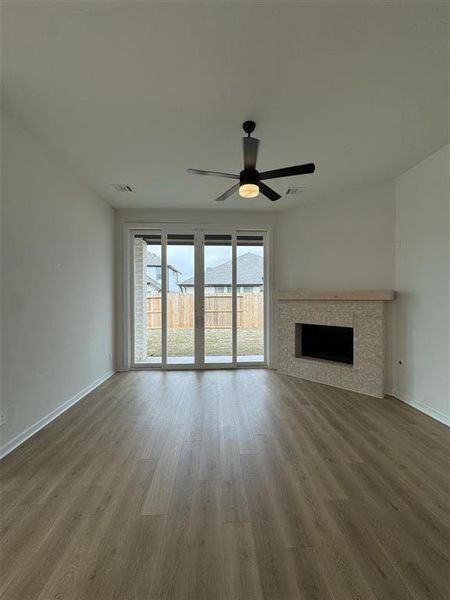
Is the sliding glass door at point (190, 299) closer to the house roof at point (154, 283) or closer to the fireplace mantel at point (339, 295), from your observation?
the house roof at point (154, 283)

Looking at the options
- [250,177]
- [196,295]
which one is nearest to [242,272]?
[196,295]

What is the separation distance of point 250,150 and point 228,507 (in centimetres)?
272

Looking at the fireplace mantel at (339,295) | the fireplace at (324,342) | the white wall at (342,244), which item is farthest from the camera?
the fireplace at (324,342)

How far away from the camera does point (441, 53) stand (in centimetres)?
→ 188

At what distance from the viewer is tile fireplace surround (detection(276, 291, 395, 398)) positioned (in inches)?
152

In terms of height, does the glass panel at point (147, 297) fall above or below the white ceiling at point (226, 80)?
below

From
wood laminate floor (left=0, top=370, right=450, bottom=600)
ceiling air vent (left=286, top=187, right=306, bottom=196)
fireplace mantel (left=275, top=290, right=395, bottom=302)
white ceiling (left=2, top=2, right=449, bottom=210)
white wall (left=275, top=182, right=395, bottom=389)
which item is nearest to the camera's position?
wood laminate floor (left=0, top=370, right=450, bottom=600)

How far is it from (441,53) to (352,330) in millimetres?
3309

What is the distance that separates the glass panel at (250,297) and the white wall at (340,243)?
1.32ft

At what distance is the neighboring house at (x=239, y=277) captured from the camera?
5.27 meters

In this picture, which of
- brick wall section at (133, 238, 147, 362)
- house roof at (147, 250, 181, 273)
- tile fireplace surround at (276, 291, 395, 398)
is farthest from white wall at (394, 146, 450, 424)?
brick wall section at (133, 238, 147, 362)

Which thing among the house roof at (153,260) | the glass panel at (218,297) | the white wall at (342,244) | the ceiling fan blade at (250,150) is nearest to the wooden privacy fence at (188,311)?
the glass panel at (218,297)

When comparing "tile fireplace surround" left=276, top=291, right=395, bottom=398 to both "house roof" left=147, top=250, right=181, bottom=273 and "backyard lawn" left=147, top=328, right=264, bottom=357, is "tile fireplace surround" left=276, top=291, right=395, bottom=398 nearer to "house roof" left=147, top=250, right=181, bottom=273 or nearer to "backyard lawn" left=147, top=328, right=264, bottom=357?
"backyard lawn" left=147, top=328, right=264, bottom=357

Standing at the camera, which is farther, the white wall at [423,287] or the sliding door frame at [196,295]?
the sliding door frame at [196,295]
